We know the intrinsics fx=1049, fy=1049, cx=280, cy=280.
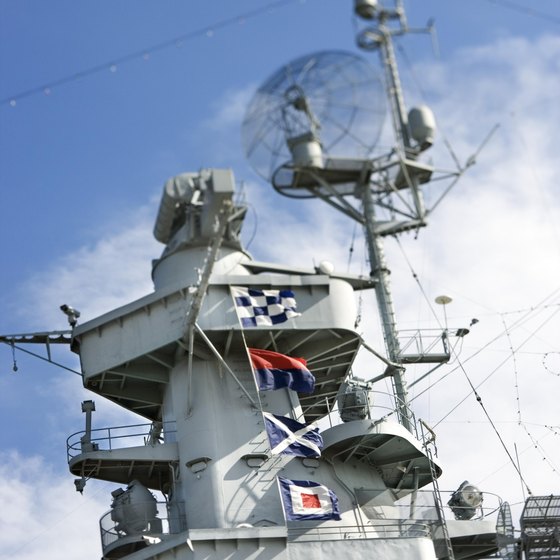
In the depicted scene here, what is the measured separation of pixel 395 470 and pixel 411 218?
8.81 metres

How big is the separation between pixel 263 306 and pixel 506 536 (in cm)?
956

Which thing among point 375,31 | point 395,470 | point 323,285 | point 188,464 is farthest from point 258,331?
point 375,31

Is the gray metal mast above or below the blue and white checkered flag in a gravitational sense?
above

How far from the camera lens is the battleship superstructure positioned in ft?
92.9

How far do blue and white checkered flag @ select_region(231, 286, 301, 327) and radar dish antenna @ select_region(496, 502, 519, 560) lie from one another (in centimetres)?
841

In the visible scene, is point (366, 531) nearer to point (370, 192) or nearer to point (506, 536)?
point (506, 536)

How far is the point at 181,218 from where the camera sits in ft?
108

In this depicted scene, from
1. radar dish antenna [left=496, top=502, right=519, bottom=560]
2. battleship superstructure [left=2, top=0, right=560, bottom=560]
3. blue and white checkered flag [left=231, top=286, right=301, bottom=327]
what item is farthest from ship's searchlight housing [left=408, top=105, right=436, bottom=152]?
radar dish antenna [left=496, top=502, right=519, bottom=560]

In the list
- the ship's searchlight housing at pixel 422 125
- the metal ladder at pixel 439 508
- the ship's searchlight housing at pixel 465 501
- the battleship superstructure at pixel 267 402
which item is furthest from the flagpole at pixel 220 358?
the ship's searchlight housing at pixel 422 125

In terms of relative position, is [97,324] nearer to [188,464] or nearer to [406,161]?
[188,464]

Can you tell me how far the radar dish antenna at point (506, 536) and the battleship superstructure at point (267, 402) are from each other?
0.17ft

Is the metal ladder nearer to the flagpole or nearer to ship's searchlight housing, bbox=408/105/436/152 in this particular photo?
the flagpole

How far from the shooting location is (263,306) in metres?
30.6

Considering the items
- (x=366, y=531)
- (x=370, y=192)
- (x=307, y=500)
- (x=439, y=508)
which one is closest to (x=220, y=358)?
(x=307, y=500)
